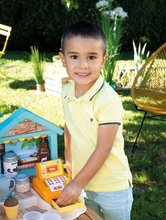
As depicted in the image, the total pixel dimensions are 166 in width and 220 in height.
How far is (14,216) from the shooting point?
5.32 feet

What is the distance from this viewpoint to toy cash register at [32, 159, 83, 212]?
1.70 m

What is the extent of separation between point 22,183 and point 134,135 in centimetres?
249

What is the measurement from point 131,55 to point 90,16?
4.25 ft

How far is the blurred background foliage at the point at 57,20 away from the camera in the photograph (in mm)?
8656

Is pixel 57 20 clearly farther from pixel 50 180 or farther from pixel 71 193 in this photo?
pixel 71 193

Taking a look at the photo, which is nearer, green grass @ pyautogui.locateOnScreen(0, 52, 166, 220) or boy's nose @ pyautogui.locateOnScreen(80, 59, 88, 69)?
boy's nose @ pyautogui.locateOnScreen(80, 59, 88, 69)

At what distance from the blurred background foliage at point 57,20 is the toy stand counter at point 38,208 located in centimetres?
702

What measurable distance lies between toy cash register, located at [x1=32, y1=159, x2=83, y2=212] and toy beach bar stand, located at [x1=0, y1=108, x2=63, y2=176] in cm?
10

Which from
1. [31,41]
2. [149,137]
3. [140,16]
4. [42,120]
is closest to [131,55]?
[140,16]

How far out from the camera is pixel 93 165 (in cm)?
163

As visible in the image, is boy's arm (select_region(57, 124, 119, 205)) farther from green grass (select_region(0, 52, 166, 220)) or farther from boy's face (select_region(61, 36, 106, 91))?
green grass (select_region(0, 52, 166, 220))

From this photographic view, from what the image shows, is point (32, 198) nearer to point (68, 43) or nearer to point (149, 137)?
point (68, 43)

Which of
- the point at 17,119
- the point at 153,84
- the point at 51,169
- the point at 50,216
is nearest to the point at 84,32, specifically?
the point at 17,119

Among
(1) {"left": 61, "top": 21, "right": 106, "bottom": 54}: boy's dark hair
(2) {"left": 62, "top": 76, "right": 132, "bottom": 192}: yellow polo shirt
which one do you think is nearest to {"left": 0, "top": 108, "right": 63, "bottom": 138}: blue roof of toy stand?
(2) {"left": 62, "top": 76, "right": 132, "bottom": 192}: yellow polo shirt
